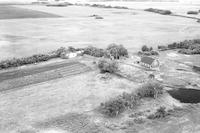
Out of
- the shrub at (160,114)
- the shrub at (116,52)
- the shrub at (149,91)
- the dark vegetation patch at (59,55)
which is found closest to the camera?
the shrub at (160,114)

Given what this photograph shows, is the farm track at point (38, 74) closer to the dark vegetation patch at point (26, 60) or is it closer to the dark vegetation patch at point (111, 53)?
the dark vegetation patch at point (26, 60)

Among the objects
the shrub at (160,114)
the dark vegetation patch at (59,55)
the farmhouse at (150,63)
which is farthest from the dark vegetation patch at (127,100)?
the dark vegetation patch at (59,55)

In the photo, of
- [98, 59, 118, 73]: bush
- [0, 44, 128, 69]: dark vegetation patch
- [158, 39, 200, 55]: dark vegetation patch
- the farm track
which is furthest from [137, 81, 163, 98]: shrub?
[158, 39, 200, 55]: dark vegetation patch

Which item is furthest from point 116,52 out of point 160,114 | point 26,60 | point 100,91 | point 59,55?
point 160,114

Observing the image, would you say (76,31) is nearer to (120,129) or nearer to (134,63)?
(134,63)

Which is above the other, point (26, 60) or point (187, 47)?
point (187, 47)

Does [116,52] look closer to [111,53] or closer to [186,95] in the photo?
[111,53]

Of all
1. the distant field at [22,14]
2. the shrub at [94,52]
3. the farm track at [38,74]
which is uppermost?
the distant field at [22,14]
